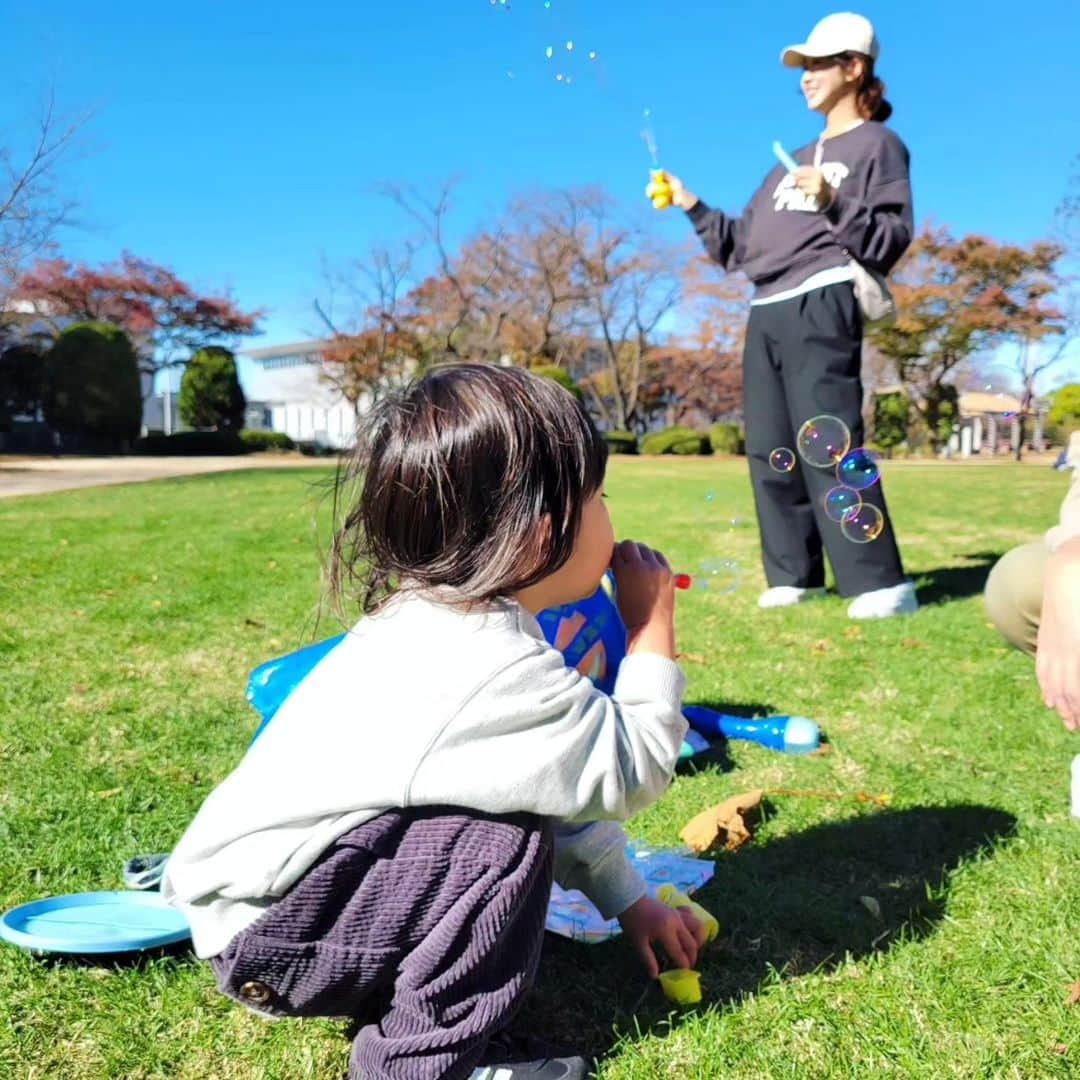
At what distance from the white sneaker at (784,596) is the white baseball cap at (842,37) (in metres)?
2.24

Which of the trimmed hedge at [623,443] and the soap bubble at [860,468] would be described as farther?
the trimmed hedge at [623,443]

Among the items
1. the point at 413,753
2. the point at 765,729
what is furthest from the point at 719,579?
the point at 413,753

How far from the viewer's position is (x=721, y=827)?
2150 mm

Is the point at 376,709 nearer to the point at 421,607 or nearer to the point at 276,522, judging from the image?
the point at 421,607

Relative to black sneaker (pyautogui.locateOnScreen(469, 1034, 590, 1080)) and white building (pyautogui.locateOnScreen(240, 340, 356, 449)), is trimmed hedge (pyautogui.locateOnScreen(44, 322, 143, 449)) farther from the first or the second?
black sneaker (pyautogui.locateOnScreen(469, 1034, 590, 1080))

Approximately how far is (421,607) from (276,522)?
294 inches

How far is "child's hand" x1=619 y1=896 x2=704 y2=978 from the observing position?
5.24ft

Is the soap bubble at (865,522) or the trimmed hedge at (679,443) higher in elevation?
the trimmed hedge at (679,443)

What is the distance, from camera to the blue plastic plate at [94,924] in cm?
160

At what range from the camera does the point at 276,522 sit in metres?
8.52

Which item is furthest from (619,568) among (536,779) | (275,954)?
(275,954)

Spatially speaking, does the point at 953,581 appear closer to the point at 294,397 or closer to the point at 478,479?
the point at 478,479

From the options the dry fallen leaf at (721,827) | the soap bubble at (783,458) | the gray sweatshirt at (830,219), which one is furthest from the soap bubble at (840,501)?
the dry fallen leaf at (721,827)

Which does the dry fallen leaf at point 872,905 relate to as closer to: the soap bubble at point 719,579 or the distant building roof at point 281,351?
the soap bubble at point 719,579
